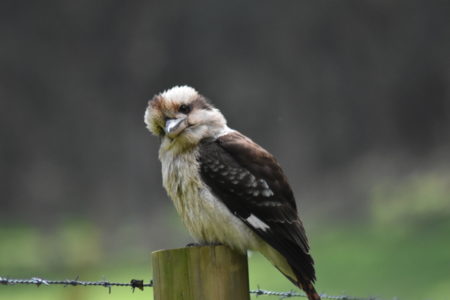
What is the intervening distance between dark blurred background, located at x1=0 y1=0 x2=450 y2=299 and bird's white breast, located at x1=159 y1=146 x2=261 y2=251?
11703 millimetres

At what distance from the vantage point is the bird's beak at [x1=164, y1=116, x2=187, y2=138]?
4.16 meters

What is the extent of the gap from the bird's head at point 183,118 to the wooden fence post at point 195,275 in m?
0.95

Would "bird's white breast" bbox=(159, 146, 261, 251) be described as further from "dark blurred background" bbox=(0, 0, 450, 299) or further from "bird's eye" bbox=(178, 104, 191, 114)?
"dark blurred background" bbox=(0, 0, 450, 299)

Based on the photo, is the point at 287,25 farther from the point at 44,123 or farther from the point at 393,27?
the point at 44,123

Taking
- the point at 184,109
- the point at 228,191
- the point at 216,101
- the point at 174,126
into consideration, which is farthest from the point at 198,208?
the point at 216,101

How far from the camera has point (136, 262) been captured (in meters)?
14.7

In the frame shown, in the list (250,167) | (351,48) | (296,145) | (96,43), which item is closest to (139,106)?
(96,43)

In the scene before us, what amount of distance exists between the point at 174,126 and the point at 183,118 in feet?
0.34

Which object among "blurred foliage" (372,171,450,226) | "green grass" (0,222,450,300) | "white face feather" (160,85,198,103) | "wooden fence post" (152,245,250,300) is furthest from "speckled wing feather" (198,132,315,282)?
"blurred foliage" (372,171,450,226)

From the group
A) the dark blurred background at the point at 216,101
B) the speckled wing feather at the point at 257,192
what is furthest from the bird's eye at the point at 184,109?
the dark blurred background at the point at 216,101

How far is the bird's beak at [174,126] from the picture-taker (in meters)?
4.16

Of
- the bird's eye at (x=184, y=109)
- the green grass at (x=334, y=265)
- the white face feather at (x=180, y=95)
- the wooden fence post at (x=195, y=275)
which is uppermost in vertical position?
the green grass at (x=334, y=265)

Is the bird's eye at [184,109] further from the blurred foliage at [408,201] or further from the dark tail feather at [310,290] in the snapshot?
the blurred foliage at [408,201]

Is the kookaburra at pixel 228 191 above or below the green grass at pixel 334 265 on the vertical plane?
below
